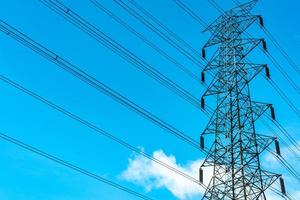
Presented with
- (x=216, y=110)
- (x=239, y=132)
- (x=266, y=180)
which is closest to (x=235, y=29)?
(x=216, y=110)

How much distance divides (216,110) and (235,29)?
5943 millimetres

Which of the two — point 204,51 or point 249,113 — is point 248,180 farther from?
point 204,51

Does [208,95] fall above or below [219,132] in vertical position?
above

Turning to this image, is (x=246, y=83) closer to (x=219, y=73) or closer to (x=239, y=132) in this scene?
(x=219, y=73)

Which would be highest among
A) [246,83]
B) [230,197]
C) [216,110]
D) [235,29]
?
[235,29]

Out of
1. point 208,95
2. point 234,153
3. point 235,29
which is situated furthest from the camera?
point 235,29

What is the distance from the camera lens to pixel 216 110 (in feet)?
71.0

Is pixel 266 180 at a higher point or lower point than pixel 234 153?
lower

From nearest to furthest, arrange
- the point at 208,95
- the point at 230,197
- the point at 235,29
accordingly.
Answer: the point at 230,197 < the point at 208,95 < the point at 235,29

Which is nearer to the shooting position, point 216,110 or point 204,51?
point 216,110

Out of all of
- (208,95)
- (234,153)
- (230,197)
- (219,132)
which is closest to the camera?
(230,197)

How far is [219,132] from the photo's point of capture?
20828mm

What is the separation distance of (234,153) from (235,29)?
8.62m

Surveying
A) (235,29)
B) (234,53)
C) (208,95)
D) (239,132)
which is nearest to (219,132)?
(239,132)
